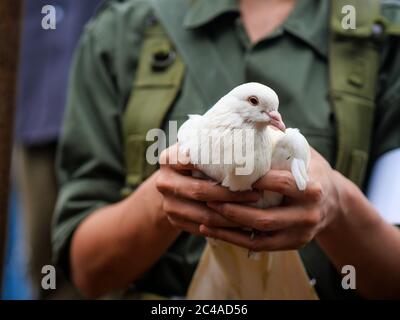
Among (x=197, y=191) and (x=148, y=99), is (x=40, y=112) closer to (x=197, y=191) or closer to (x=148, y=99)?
(x=148, y=99)

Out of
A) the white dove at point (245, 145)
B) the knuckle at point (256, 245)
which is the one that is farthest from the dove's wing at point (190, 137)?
the knuckle at point (256, 245)

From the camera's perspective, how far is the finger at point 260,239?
2.62 ft

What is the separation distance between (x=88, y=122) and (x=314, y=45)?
1.09ft

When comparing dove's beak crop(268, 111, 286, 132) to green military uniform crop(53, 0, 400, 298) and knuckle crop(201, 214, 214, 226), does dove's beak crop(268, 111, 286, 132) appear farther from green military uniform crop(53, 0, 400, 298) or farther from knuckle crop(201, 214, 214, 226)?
green military uniform crop(53, 0, 400, 298)

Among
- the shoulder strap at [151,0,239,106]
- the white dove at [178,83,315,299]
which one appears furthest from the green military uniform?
the white dove at [178,83,315,299]

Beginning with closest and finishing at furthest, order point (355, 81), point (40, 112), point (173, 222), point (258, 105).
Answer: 1. point (258, 105)
2. point (173, 222)
3. point (355, 81)
4. point (40, 112)

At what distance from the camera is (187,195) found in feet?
2.61

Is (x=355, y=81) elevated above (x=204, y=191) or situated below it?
above

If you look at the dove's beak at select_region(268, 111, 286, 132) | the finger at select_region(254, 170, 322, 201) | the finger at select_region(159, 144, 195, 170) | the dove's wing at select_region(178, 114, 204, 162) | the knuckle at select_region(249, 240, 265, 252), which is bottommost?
the knuckle at select_region(249, 240, 265, 252)

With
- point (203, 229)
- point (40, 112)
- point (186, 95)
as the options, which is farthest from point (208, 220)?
point (40, 112)

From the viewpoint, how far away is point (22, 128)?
5.43 ft

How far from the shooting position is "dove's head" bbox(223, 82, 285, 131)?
0.73 meters

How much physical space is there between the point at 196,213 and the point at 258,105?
0.46 feet
